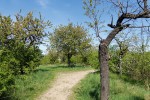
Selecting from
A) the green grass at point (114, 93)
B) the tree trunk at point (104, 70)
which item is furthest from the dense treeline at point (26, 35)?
the tree trunk at point (104, 70)

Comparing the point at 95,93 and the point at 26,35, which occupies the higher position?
the point at 26,35

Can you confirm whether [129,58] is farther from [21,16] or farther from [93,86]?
[21,16]

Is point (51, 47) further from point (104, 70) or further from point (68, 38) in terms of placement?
point (104, 70)

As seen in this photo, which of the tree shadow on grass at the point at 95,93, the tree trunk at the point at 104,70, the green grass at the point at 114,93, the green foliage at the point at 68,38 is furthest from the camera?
the green foliage at the point at 68,38

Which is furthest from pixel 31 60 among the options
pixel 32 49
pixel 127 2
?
pixel 127 2

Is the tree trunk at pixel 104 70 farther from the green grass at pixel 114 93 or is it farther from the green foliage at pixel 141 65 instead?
the green foliage at pixel 141 65

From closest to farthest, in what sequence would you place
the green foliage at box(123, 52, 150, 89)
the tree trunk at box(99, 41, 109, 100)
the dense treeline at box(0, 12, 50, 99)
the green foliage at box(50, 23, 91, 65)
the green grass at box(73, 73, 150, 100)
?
the tree trunk at box(99, 41, 109, 100)
the green grass at box(73, 73, 150, 100)
the green foliage at box(123, 52, 150, 89)
the dense treeline at box(0, 12, 50, 99)
the green foliage at box(50, 23, 91, 65)

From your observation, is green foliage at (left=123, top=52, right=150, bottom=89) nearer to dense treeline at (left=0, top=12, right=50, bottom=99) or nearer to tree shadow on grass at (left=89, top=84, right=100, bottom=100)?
tree shadow on grass at (left=89, top=84, right=100, bottom=100)

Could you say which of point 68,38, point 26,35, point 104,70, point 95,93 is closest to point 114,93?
point 95,93

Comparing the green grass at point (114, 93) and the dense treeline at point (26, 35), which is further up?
the dense treeline at point (26, 35)

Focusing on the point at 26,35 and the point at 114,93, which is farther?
the point at 26,35

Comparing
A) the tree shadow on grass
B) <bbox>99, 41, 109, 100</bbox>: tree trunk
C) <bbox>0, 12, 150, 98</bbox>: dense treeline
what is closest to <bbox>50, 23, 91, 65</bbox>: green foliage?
<bbox>0, 12, 150, 98</bbox>: dense treeline

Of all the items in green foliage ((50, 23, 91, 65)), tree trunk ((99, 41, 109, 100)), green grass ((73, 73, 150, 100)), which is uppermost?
green foliage ((50, 23, 91, 65))

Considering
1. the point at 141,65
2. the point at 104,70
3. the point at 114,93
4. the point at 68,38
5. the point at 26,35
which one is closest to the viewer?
the point at 104,70
